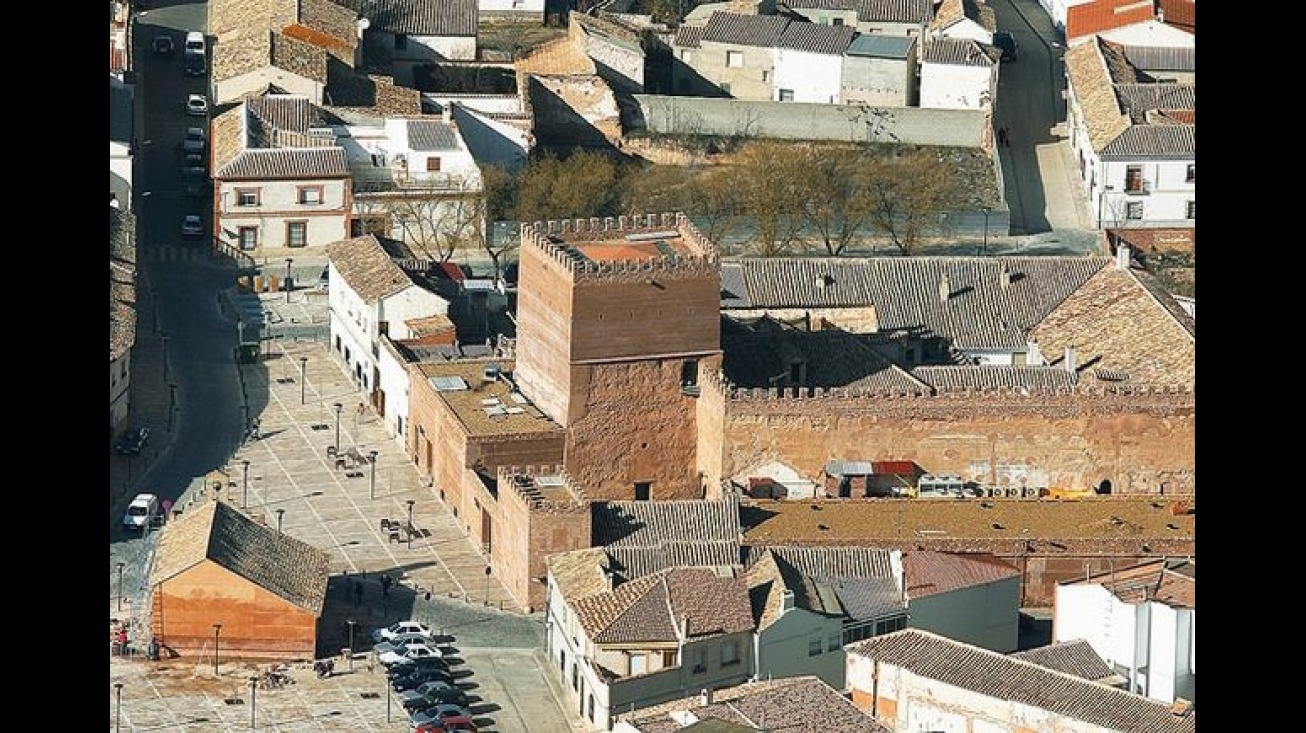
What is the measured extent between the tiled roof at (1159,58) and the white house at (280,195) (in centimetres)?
2690

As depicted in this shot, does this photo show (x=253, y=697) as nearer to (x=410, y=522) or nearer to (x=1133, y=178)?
(x=410, y=522)

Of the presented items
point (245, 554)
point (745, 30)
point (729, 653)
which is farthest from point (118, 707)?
point (745, 30)

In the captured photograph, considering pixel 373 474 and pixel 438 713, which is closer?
pixel 438 713

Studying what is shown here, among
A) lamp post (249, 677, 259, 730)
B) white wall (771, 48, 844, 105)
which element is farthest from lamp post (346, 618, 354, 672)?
white wall (771, 48, 844, 105)

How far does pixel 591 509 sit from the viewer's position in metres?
51.0

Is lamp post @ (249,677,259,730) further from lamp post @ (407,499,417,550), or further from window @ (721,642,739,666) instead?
window @ (721,642,739,666)

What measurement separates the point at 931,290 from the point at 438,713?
22.6 m

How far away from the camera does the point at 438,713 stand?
148ft

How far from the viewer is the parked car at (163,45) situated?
87.6 metres

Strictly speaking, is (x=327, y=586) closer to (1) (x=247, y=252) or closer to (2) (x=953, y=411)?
(2) (x=953, y=411)

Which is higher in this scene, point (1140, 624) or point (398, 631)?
point (1140, 624)

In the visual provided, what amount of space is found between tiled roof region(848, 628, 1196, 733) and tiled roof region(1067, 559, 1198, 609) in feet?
10.4

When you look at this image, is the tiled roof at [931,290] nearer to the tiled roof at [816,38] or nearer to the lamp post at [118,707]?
the tiled roof at [816,38]

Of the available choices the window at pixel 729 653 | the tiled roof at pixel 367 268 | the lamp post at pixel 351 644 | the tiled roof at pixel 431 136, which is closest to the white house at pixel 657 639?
the window at pixel 729 653
